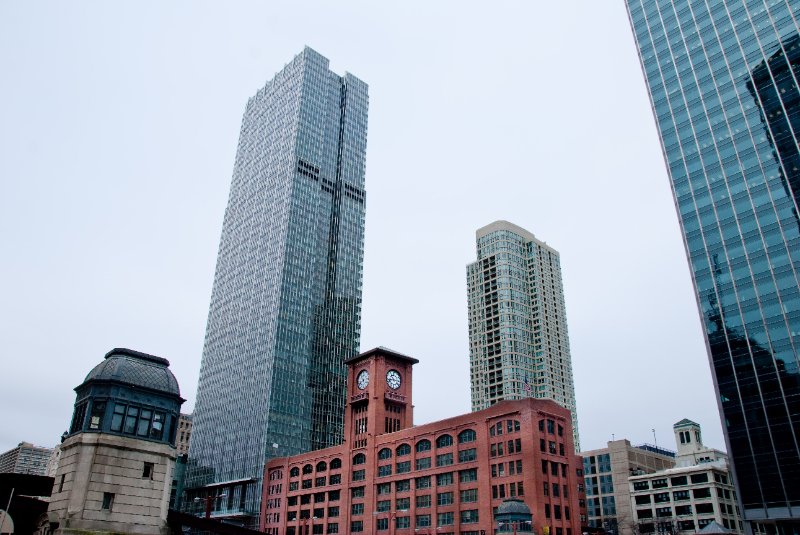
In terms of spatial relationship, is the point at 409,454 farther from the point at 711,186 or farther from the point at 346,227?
the point at 346,227

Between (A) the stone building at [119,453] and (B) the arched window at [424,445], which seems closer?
(A) the stone building at [119,453]

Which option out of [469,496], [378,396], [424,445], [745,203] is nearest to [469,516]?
[469,496]

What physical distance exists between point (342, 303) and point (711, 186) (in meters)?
95.6

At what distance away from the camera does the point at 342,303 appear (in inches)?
6870

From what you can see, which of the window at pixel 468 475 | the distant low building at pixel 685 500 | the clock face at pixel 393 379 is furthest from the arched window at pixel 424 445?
the distant low building at pixel 685 500

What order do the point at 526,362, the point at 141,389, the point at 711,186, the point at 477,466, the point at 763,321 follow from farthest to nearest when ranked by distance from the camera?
1. the point at 526,362
2. the point at 711,186
3. the point at 763,321
4. the point at 477,466
5. the point at 141,389

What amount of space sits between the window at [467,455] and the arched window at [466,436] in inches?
57.5

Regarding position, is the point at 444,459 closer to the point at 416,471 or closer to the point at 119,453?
the point at 416,471

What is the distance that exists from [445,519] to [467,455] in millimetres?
10046

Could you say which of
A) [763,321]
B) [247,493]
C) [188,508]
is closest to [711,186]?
[763,321]

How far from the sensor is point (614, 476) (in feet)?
485

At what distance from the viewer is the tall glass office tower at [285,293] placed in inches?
5960

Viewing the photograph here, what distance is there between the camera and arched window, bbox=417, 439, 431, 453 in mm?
104562

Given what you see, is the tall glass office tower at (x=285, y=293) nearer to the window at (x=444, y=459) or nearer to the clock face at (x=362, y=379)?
the clock face at (x=362, y=379)
